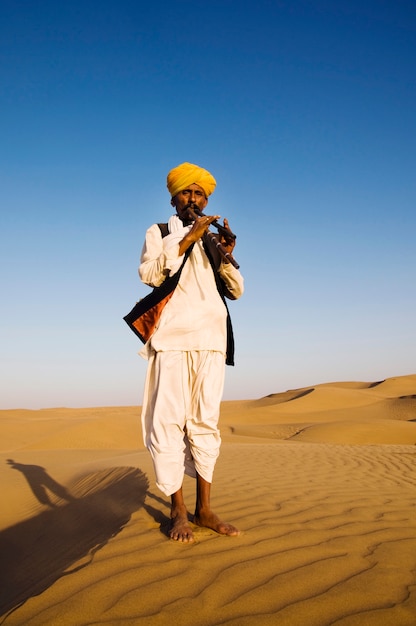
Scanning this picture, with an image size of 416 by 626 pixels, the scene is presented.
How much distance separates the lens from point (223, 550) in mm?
2934

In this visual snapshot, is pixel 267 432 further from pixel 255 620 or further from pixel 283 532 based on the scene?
pixel 255 620

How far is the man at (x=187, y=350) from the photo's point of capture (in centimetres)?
341

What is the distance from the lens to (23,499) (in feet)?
21.7

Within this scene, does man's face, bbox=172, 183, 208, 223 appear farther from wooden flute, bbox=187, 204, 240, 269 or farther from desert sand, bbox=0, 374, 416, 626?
desert sand, bbox=0, 374, 416, 626

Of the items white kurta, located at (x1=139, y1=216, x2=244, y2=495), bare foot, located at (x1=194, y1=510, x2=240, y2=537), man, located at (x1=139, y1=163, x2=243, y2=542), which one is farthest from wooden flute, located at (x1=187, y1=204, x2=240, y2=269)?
bare foot, located at (x1=194, y1=510, x2=240, y2=537)

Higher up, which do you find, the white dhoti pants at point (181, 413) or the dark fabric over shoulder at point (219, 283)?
the dark fabric over shoulder at point (219, 283)

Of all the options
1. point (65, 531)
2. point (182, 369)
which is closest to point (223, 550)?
point (182, 369)

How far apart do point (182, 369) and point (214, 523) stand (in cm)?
104

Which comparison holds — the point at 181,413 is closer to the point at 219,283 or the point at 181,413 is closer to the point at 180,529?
the point at 180,529

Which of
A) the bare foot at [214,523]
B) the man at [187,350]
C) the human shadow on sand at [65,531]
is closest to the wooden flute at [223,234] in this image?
the man at [187,350]

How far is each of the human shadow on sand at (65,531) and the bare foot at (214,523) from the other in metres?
0.67

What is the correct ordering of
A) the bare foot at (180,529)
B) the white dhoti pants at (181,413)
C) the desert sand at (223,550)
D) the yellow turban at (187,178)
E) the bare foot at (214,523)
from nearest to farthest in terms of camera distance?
the desert sand at (223,550) → the bare foot at (180,529) → the bare foot at (214,523) → the white dhoti pants at (181,413) → the yellow turban at (187,178)

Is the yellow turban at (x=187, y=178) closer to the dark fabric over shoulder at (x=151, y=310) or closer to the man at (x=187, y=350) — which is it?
the man at (x=187, y=350)

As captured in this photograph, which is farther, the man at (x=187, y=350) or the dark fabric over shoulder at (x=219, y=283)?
the dark fabric over shoulder at (x=219, y=283)
